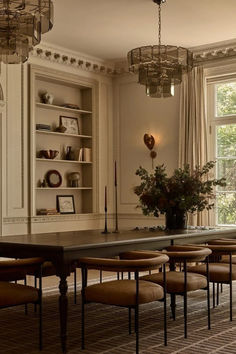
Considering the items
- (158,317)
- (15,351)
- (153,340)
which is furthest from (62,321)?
(158,317)

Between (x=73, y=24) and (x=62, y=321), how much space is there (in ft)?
14.4

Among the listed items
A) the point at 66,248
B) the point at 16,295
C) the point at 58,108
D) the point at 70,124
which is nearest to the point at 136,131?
the point at 70,124

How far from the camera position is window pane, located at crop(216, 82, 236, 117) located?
310 inches

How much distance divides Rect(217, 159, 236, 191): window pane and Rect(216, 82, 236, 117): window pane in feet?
2.35

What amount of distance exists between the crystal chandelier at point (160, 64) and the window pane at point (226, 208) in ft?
8.77

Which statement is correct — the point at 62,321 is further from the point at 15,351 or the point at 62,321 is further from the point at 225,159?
the point at 225,159

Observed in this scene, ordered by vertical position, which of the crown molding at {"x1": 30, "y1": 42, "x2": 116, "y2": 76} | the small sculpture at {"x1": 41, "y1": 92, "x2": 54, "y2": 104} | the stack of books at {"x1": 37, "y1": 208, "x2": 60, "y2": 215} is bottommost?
the stack of books at {"x1": 37, "y1": 208, "x2": 60, "y2": 215}

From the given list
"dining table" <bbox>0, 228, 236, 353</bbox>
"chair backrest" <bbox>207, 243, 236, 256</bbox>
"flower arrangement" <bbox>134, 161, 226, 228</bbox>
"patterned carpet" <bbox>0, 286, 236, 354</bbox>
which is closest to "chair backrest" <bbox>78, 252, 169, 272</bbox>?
"dining table" <bbox>0, 228, 236, 353</bbox>

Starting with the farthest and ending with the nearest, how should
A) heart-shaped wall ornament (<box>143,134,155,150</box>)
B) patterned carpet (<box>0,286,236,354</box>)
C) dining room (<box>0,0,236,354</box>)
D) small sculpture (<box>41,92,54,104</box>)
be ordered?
heart-shaped wall ornament (<box>143,134,155,150</box>) < small sculpture (<box>41,92,54,104</box>) < dining room (<box>0,0,236,354</box>) < patterned carpet (<box>0,286,236,354</box>)

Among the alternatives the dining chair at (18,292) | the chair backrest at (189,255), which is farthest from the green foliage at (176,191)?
the dining chair at (18,292)

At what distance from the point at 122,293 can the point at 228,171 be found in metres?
4.72

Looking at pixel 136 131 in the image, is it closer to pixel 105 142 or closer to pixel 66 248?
pixel 105 142

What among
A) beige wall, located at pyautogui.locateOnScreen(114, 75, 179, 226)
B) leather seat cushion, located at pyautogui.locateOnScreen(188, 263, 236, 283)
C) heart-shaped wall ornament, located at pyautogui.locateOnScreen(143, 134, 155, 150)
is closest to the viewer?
leather seat cushion, located at pyautogui.locateOnScreen(188, 263, 236, 283)

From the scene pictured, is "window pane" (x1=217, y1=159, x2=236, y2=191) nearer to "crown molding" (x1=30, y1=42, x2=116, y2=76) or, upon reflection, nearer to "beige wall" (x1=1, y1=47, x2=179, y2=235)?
"beige wall" (x1=1, y1=47, x2=179, y2=235)
